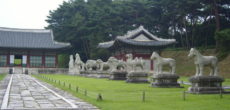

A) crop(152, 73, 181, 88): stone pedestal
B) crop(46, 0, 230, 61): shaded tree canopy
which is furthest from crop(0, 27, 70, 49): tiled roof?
crop(152, 73, 181, 88): stone pedestal

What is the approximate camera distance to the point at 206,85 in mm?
16781

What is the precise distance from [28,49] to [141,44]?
72.8ft

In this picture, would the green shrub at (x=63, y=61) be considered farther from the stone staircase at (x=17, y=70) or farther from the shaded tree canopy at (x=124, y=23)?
the stone staircase at (x=17, y=70)

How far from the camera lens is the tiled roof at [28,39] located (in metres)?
54.9

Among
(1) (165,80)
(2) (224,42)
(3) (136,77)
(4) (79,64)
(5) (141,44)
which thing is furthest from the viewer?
(5) (141,44)

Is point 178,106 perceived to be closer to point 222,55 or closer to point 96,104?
point 96,104

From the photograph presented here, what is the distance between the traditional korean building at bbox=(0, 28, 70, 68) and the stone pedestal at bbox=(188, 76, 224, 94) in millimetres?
41162

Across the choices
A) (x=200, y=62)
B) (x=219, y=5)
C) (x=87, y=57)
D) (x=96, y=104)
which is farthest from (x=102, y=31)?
(x=96, y=104)

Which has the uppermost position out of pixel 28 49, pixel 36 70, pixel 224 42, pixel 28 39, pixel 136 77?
pixel 28 39

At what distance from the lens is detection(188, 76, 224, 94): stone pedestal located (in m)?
16.5

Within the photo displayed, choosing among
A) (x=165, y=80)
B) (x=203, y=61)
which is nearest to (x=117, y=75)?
(x=165, y=80)

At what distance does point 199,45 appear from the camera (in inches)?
2010

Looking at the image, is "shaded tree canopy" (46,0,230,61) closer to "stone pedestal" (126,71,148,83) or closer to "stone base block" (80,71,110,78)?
"stone base block" (80,71,110,78)

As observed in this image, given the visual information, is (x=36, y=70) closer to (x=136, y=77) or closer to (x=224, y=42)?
(x=136, y=77)
